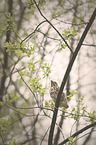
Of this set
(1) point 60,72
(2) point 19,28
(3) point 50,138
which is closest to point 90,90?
(1) point 60,72

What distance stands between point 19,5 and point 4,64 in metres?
0.40

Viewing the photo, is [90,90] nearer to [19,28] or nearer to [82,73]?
[82,73]

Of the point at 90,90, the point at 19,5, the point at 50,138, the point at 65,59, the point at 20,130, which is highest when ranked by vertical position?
the point at 19,5

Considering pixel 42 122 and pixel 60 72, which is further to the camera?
pixel 42 122

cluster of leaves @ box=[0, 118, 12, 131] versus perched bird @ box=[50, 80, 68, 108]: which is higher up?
perched bird @ box=[50, 80, 68, 108]

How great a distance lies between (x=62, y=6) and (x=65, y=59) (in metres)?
0.33

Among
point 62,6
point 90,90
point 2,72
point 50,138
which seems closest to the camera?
point 50,138

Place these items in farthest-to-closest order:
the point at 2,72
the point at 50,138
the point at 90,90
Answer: the point at 90,90 → the point at 2,72 → the point at 50,138

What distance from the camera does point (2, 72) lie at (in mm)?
818

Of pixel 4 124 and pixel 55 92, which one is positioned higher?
pixel 55 92

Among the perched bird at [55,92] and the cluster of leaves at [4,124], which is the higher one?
the perched bird at [55,92]

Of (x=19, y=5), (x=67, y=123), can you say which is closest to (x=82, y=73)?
(x=67, y=123)

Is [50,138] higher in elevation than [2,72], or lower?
lower

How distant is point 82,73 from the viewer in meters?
0.89
